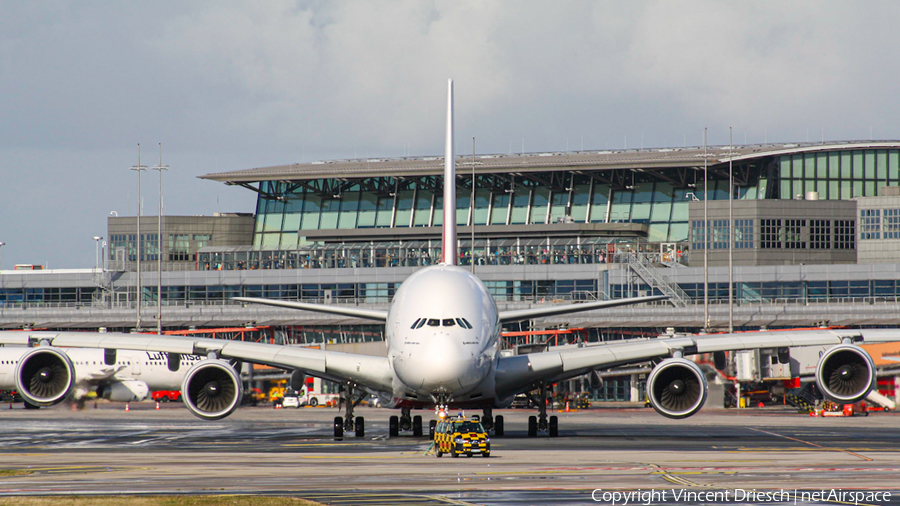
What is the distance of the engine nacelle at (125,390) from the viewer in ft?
247

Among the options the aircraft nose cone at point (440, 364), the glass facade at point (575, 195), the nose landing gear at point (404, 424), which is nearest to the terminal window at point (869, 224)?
the glass facade at point (575, 195)

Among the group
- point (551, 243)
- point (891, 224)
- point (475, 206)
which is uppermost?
point (475, 206)

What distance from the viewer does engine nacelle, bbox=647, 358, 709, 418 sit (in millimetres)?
36750

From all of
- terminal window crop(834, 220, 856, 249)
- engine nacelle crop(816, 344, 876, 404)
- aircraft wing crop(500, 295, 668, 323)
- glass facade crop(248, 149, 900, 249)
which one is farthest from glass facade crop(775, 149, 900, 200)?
aircraft wing crop(500, 295, 668, 323)

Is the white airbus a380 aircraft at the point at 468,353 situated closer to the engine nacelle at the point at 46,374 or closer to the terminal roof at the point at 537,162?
the engine nacelle at the point at 46,374

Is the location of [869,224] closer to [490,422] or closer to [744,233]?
[744,233]

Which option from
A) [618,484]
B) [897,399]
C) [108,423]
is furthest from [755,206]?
[618,484]

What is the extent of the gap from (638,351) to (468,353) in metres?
7.70

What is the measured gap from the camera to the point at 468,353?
33.5m

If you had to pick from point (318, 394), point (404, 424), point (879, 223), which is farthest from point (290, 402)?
point (879, 223)

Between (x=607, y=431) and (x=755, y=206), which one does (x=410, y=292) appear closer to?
(x=607, y=431)

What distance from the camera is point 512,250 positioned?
10169 centimetres

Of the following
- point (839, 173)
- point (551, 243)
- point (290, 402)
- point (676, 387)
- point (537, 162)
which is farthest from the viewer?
point (537, 162)

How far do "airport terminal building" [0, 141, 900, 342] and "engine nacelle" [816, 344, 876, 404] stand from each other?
47291 millimetres
